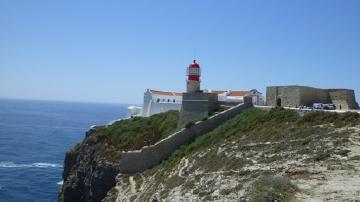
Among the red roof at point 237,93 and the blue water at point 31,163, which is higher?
the red roof at point 237,93

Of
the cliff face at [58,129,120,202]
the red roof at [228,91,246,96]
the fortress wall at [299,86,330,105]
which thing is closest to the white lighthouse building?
the red roof at [228,91,246,96]

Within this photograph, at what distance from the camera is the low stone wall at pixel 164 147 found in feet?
114

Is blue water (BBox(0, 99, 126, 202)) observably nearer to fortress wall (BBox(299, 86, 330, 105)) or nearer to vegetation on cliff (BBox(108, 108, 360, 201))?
vegetation on cliff (BBox(108, 108, 360, 201))

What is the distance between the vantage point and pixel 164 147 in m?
34.8

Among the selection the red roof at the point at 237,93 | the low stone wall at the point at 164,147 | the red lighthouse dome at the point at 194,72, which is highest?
the red lighthouse dome at the point at 194,72

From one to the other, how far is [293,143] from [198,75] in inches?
741

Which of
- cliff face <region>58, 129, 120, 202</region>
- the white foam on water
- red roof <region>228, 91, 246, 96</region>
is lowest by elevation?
the white foam on water

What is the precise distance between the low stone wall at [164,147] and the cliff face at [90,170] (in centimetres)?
269

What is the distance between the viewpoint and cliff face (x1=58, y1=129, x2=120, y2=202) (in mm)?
38438

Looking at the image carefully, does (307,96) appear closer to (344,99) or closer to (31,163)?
(344,99)

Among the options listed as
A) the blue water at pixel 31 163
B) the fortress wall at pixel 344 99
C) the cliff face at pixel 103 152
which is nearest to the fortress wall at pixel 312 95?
the fortress wall at pixel 344 99

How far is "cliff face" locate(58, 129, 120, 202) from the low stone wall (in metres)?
2.69

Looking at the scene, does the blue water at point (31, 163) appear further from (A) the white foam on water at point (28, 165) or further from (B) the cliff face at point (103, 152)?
(B) the cliff face at point (103, 152)

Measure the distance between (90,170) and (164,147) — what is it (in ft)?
35.6
